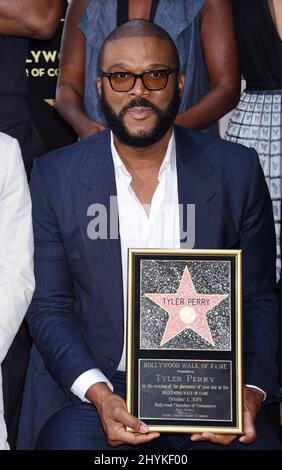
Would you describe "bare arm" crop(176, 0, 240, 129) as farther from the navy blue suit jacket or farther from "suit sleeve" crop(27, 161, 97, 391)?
"suit sleeve" crop(27, 161, 97, 391)

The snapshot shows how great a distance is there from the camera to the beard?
4086mm

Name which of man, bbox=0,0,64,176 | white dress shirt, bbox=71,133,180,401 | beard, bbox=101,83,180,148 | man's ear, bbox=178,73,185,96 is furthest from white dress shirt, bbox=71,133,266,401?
man, bbox=0,0,64,176

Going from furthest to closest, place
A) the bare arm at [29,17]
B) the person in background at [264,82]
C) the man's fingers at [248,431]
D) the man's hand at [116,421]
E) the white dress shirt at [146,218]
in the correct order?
the person in background at [264,82] < the bare arm at [29,17] < the white dress shirt at [146,218] < the man's fingers at [248,431] < the man's hand at [116,421]

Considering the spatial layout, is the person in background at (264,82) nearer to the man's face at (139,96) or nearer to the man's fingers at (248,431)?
the man's face at (139,96)

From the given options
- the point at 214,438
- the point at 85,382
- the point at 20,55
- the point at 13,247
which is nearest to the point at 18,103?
the point at 20,55

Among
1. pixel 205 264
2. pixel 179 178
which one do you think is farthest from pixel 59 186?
pixel 205 264

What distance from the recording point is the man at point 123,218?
4.03 m

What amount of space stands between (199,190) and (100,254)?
46 cm

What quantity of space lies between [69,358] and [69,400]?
27 centimetres

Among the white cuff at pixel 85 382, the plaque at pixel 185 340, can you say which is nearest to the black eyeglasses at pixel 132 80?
the plaque at pixel 185 340

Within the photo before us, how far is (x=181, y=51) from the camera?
4418 mm

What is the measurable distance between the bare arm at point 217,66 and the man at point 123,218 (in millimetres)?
318

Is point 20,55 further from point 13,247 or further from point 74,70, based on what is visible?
point 13,247

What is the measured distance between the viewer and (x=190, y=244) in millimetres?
4074
